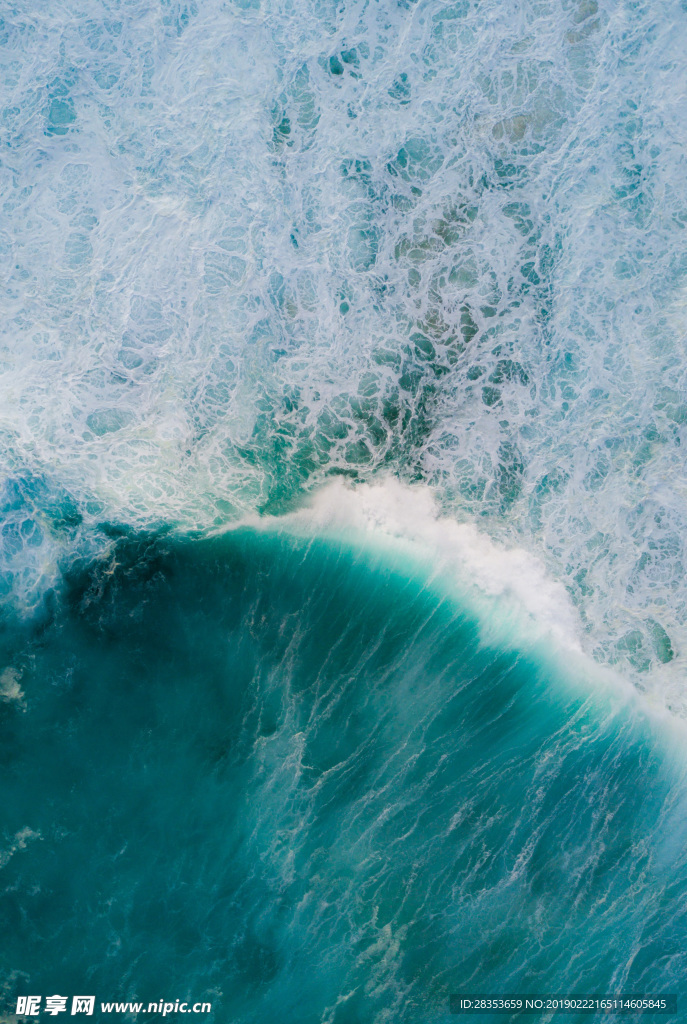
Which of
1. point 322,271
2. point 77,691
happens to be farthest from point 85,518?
point 322,271

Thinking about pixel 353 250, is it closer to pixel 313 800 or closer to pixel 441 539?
pixel 441 539

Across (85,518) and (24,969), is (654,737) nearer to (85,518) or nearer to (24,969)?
(85,518)

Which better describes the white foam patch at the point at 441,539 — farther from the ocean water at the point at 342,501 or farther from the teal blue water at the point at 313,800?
the teal blue water at the point at 313,800

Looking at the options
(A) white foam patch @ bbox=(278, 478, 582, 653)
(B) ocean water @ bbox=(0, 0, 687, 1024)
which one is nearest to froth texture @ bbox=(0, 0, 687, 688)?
(B) ocean water @ bbox=(0, 0, 687, 1024)

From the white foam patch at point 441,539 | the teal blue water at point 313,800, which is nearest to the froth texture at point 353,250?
the white foam patch at point 441,539

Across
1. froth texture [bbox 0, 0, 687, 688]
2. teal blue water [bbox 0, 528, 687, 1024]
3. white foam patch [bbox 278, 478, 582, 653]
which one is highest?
froth texture [bbox 0, 0, 687, 688]

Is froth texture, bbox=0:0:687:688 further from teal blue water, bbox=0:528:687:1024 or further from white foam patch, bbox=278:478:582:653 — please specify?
teal blue water, bbox=0:528:687:1024

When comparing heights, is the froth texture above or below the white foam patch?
above
